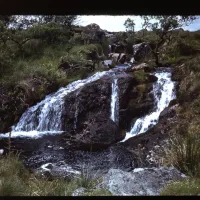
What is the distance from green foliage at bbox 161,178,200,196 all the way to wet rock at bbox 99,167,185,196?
4.5 inches

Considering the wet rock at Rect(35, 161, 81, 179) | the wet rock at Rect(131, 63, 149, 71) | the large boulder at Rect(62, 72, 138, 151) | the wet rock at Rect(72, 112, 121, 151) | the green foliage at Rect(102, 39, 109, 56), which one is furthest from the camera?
the wet rock at Rect(131, 63, 149, 71)

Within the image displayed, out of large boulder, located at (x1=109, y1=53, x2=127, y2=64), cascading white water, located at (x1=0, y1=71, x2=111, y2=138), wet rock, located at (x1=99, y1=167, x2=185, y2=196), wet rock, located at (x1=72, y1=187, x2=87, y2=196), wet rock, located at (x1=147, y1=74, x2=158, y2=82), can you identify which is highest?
large boulder, located at (x1=109, y1=53, x2=127, y2=64)

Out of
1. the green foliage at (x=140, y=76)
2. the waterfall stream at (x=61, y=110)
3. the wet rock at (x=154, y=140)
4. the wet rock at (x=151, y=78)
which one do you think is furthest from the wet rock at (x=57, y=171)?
the wet rock at (x=151, y=78)

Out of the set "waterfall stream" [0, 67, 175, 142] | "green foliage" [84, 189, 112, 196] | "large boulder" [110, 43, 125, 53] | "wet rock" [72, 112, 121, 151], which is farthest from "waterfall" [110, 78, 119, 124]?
"green foliage" [84, 189, 112, 196]

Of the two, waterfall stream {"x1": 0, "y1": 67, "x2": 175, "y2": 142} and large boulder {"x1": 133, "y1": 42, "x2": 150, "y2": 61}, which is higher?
large boulder {"x1": 133, "y1": 42, "x2": 150, "y2": 61}

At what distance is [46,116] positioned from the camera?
220 inches

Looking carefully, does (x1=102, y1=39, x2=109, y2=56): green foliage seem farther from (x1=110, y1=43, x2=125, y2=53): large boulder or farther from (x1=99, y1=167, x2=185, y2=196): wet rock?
(x1=99, y1=167, x2=185, y2=196): wet rock

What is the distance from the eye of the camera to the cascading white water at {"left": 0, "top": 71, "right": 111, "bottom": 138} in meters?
5.09

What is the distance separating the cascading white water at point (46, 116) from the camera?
16.7ft

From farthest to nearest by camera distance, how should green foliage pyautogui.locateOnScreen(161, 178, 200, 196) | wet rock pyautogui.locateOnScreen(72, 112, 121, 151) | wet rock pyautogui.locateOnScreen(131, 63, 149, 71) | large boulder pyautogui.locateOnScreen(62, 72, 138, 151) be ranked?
wet rock pyautogui.locateOnScreen(131, 63, 149, 71), large boulder pyautogui.locateOnScreen(62, 72, 138, 151), wet rock pyautogui.locateOnScreen(72, 112, 121, 151), green foliage pyautogui.locateOnScreen(161, 178, 200, 196)

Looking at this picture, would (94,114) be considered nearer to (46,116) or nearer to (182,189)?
(46,116)

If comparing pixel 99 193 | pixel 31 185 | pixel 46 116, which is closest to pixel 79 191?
pixel 99 193

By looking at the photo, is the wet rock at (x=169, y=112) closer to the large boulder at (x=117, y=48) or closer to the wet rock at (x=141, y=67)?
the wet rock at (x=141, y=67)
